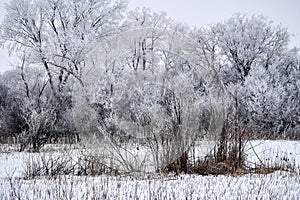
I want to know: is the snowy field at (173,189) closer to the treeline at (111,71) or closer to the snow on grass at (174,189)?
the snow on grass at (174,189)

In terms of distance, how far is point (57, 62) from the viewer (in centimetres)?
2236

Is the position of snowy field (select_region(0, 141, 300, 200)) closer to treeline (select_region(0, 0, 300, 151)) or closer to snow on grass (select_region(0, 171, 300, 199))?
snow on grass (select_region(0, 171, 300, 199))

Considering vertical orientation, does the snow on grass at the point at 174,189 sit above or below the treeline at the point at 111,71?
below

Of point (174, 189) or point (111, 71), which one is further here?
point (111, 71)

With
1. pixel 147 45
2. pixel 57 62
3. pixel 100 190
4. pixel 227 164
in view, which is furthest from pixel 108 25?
pixel 100 190

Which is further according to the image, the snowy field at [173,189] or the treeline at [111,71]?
the treeline at [111,71]

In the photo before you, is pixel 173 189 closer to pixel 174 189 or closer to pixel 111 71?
pixel 174 189

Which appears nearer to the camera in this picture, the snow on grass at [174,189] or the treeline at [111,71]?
the snow on grass at [174,189]

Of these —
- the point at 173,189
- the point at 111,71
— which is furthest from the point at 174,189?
→ the point at 111,71

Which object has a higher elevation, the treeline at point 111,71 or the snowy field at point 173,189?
the treeline at point 111,71

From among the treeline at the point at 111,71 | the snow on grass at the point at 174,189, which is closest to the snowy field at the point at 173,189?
the snow on grass at the point at 174,189

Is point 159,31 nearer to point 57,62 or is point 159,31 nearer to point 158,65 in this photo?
point 158,65

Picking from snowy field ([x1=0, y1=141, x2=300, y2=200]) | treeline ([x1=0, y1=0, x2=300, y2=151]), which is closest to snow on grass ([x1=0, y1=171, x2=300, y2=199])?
snowy field ([x1=0, y1=141, x2=300, y2=200])

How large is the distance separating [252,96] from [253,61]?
15.6 feet
